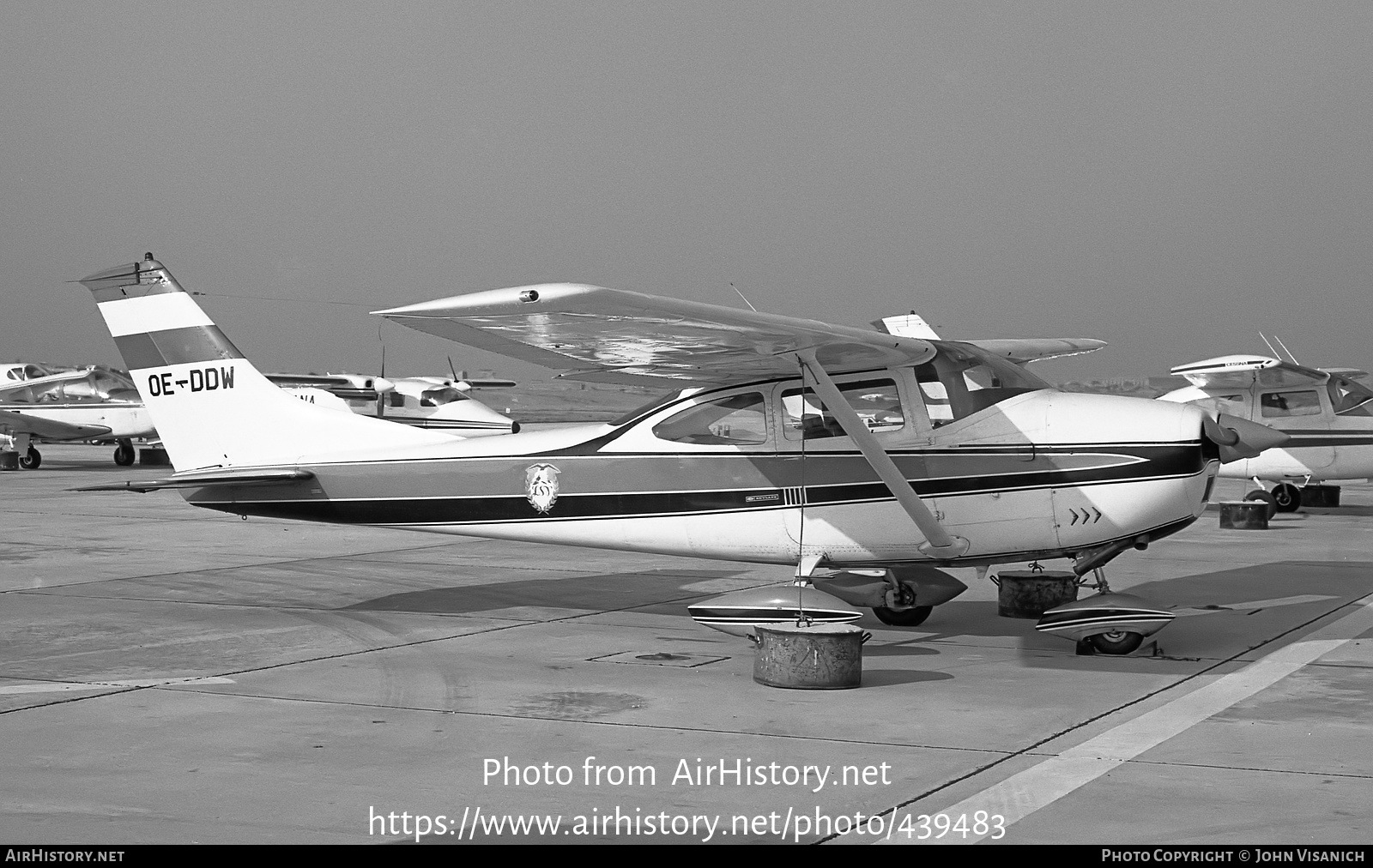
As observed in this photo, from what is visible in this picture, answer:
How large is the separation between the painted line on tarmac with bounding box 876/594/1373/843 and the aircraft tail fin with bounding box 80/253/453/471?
6.07 meters

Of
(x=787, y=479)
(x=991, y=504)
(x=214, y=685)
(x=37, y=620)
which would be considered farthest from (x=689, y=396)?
(x=37, y=620)

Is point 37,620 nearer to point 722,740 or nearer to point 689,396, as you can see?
point 689,396

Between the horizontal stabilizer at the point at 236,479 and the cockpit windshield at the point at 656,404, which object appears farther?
the horizontal stabilizer at the point at 236,479

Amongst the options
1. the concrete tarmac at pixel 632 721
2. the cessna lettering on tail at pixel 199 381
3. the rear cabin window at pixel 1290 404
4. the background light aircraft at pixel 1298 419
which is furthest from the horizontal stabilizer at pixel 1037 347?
the rear cabin window at pixel 1290 404

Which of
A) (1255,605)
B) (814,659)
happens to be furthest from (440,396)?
(814,659)

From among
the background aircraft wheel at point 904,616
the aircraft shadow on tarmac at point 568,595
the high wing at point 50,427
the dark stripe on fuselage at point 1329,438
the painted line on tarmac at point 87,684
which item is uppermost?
the dark stripe on fuselage at point 1329,438

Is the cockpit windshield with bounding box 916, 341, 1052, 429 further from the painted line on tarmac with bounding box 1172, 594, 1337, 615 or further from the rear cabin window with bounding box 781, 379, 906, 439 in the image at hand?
the painted line on tarmac with bounding box 1172, 594, 1337, 615

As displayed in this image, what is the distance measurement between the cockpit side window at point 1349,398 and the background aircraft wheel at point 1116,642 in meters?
13.3

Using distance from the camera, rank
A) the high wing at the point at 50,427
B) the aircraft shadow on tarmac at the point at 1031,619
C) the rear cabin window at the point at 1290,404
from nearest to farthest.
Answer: the aircraft shadow on tarmac at the point at 1031,619
the rear cabin window at the point at 1290,404
the high wing at the point at 50,427

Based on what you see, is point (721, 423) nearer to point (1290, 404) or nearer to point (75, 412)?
point (1290, 404)

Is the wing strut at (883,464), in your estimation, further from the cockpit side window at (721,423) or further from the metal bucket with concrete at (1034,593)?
the metal bucket with concrete at (1034,593)

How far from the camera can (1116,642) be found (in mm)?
8211

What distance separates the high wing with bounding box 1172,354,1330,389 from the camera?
65.0ft

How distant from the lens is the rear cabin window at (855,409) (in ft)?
28.7
